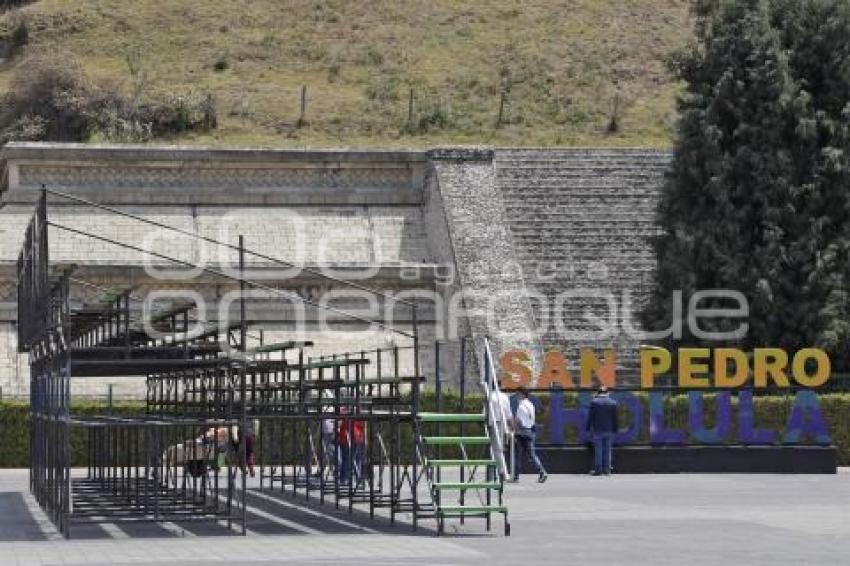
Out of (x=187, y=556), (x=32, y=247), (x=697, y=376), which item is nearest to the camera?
(x=187, y=556)

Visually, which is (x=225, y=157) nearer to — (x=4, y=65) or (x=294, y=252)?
(x=294, y=252)

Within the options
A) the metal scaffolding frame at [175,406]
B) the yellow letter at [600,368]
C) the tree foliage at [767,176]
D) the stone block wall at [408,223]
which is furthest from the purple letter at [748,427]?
the metal scaffolding frame at [175,406]

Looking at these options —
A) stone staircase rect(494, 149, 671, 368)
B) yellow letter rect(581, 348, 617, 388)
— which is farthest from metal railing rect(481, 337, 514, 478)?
stone staircase rect(494, 149, 671, 368)

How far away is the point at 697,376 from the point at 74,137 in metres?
22.7

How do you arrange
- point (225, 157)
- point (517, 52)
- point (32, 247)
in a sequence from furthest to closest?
1. point (517, 52)
2. point (225, 157)
3. point (32, 247)

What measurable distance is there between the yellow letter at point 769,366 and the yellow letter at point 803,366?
0.76ft

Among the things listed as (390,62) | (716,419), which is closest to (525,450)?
(716,419)

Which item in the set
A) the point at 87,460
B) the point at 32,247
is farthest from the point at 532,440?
the point at 32,247

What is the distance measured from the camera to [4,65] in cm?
5775

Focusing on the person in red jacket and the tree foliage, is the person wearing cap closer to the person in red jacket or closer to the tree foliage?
the person in red jacket

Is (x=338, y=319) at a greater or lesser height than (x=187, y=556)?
greater

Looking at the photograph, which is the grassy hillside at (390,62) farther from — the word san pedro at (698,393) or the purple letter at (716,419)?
the purple letter at (716,419)

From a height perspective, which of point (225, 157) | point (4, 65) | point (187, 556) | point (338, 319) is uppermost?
point (4, 65)

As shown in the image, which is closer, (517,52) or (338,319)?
(338,319)
